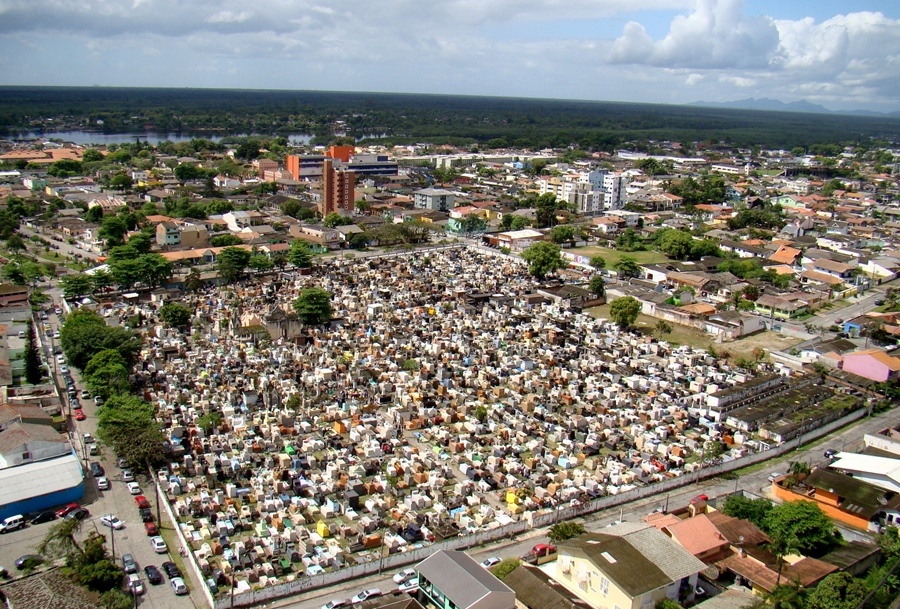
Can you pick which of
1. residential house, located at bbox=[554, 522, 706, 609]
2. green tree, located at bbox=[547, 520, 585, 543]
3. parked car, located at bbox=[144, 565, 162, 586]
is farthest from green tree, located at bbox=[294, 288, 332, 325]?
residential house, located at bbox=[554, 522, 706, 609]

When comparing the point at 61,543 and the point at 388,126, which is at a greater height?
the point at 388,126

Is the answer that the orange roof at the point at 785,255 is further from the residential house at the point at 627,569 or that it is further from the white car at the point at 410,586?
the white car at the point at 410,586

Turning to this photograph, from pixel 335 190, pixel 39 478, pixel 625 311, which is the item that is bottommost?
pixel 39 478

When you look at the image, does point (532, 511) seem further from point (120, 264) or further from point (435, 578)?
point (120, 264)

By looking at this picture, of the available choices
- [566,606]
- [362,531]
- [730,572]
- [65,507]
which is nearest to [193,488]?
[65,507]

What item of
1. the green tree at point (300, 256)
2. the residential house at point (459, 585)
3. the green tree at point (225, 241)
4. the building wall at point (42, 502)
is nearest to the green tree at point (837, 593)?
the residential house at point (459, 585)

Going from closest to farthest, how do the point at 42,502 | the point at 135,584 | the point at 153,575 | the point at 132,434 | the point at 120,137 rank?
the point at 135,584, the point at 153,575, the point at 42,502, the point at 132,434, the point at 120,137

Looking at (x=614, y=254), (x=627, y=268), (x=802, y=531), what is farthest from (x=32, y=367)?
(x=614, y=254)

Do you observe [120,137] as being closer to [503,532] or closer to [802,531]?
[503,532]
